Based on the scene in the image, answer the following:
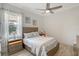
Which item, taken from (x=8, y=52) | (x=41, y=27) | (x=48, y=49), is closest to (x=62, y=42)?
(x=48, y=49)

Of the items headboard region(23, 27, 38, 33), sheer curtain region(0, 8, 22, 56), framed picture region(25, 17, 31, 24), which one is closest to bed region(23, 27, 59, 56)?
headboard region(23, 27, 38, 33)

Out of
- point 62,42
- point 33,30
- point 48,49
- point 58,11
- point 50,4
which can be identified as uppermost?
point 50,4

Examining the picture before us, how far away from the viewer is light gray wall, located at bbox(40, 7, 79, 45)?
4.76 feet

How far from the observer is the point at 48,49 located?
56.6 inches

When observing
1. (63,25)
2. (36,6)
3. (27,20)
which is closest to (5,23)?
(27,20)

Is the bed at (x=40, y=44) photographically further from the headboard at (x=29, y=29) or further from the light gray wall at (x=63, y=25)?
the light gray wall at (x=63, y=25)

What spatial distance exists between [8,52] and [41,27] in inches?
27.6

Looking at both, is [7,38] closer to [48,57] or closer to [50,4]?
[48,57]

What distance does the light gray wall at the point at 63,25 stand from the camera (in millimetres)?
1450

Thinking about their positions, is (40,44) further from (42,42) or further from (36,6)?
(36,6)

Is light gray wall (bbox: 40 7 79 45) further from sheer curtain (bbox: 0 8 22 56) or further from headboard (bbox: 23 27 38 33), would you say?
sheer curtain (bbox: 0 8 22 56)

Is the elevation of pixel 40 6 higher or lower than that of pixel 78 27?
higher

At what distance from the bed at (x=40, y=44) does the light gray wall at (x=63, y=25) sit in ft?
0.41

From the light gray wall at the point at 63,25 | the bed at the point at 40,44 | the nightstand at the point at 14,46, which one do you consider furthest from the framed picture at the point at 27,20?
the nightstand at the point at 14,46
